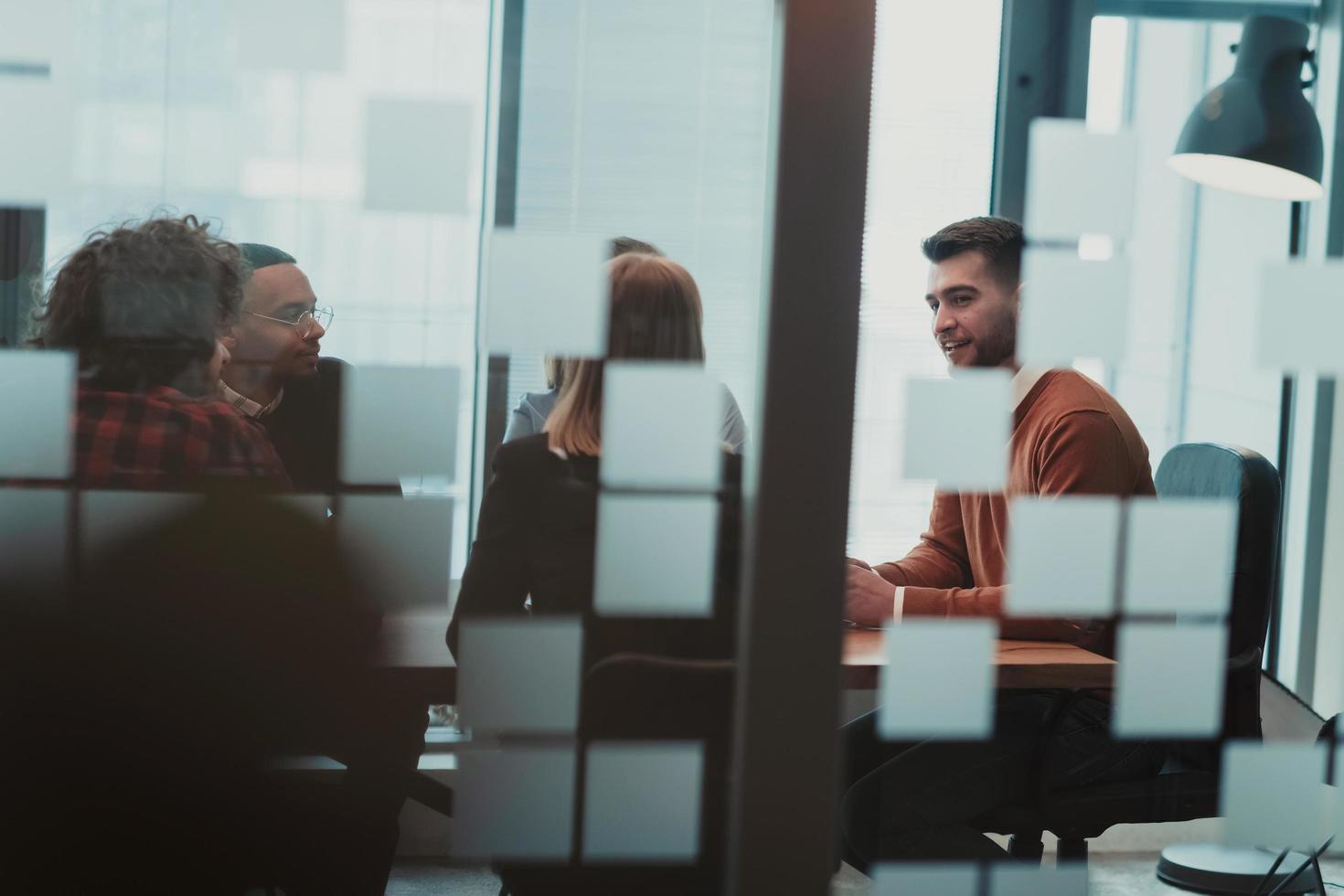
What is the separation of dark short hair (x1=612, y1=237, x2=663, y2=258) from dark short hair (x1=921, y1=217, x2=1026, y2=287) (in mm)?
783

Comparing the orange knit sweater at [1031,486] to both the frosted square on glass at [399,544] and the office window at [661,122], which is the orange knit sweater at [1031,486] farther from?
the frosted square on glass at [399,544]

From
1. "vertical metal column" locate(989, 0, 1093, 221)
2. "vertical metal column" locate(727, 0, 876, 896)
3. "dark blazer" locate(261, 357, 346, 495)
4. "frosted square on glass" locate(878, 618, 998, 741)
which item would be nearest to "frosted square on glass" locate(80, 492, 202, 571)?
"dark blazer" locate(261, 357, 346, 495)

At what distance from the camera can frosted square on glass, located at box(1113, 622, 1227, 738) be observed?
6.11ft

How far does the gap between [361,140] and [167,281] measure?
301 millimetres

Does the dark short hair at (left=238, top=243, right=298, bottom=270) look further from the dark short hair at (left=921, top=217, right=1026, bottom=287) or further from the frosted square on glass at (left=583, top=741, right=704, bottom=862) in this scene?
the dark short hair at (left=921, top=217, right=1026, bottom=287)

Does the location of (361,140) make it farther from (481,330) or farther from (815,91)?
(815,91)

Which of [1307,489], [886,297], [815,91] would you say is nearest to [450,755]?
[815,91]

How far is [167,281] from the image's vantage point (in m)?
1.57

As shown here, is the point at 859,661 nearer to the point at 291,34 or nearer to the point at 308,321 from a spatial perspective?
the point at 308,321

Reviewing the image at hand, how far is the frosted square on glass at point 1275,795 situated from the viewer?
6.39 ft

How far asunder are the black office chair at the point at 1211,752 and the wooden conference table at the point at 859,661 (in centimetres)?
24

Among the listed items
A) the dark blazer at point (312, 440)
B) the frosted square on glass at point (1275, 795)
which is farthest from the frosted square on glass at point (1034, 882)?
the dark blazer at point (312, 440)

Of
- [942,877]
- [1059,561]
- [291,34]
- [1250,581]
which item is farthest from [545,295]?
[1250,581]

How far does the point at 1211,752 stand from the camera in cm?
205
